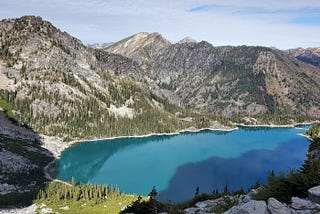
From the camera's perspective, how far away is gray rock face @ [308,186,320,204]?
15.7 metres

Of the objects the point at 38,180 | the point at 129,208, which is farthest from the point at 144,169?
the point at 129,208

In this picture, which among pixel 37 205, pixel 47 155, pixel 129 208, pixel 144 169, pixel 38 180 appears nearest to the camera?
pixel 129 208

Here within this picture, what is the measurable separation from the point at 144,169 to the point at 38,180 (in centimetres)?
5691

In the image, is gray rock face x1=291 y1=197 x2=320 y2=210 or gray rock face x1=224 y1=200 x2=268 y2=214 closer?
gray rock face x1=224 y1=200 x2=268 y2=214

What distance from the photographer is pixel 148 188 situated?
149125 mm

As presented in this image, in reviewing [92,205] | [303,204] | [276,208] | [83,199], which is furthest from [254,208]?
→ [83,199]

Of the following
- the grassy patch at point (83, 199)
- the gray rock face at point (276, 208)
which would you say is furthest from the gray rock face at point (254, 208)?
the grassy patch at point (83, 199)

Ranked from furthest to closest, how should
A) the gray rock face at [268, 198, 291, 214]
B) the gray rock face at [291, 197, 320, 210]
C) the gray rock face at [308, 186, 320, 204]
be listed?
1. the gray rock face at [308, 186, 320, 204]
2. the gray rock face at [291, 197, 320, 210]
3. the gray rock face at [268, 198, 291, 214]

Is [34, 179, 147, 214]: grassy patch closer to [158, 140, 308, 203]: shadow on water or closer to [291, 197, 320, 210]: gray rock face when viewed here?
[158, 140, 308, 203]: shadow on water

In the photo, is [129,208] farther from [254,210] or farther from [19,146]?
[19,146]

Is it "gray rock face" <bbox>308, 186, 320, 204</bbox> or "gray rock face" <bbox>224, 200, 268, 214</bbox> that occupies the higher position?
"gray rock face" <bbox>308, 186, 320, 204</bbox>

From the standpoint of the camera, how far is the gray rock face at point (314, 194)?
15.7m

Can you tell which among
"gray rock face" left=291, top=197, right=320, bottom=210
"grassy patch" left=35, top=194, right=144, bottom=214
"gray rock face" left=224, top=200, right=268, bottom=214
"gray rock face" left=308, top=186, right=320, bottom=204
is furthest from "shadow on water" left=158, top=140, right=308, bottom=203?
"gray rock face" left=224, top=200, right=268, bottom=214

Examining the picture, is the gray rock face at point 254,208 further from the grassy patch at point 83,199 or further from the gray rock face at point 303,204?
the grassy patch at point 83,199
